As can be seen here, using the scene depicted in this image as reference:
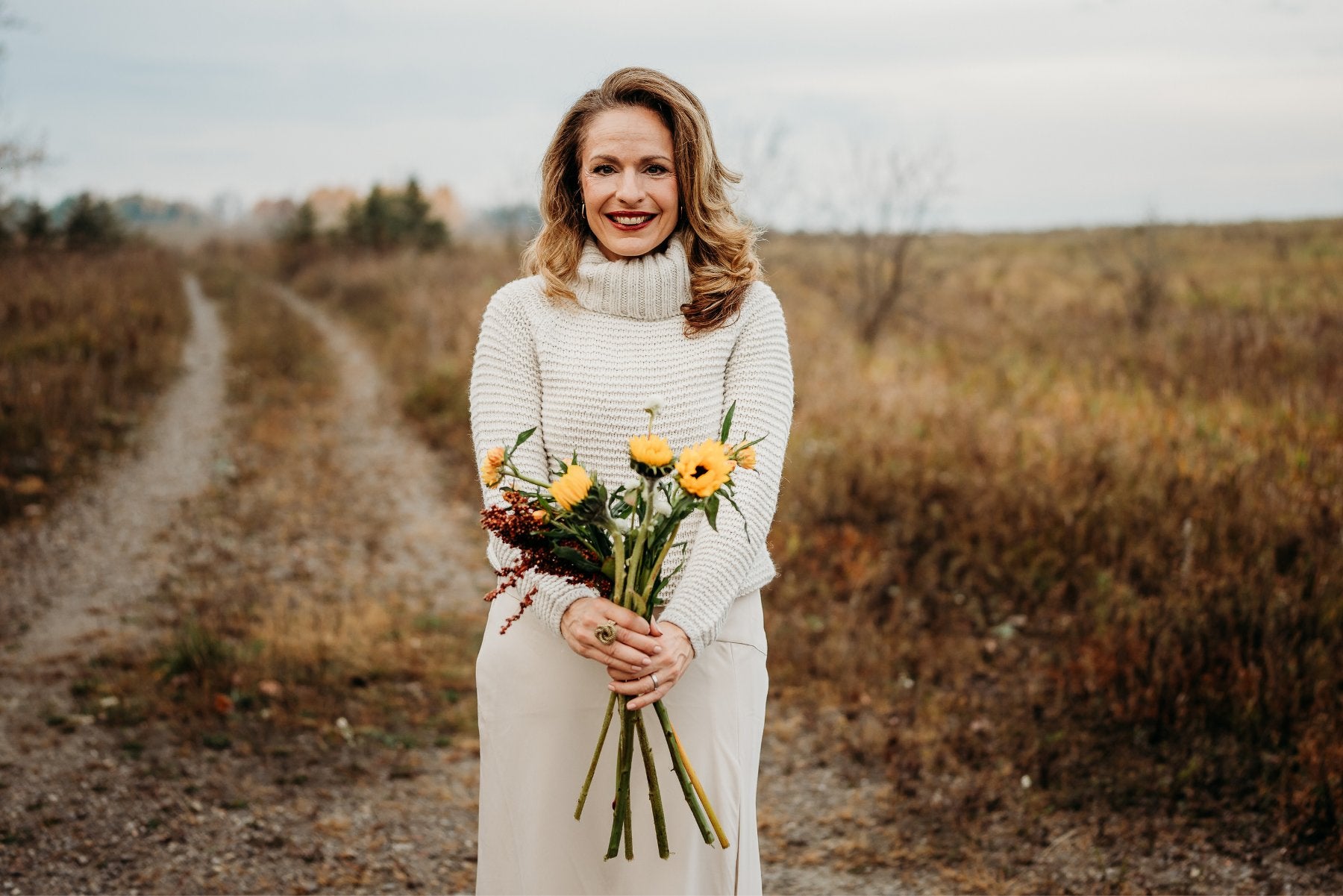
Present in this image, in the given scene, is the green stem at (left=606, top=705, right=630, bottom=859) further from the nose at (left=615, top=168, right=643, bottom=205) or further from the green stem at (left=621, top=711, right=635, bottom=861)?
the nose at (left=615, top=168, right=643, bottom=205)

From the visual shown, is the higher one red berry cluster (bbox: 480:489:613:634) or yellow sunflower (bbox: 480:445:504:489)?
yellow sunflower (bbox: 480:445:504:489)

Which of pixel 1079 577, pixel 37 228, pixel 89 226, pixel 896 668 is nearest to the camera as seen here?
pixel 896 668

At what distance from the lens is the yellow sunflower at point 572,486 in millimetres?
1669

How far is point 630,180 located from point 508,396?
0.56m

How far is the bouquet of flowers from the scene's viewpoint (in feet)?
5.48

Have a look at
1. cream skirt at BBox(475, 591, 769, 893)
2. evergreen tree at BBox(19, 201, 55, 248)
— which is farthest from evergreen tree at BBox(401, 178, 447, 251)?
cream skirt at BBox(475, 591, 769, 893)

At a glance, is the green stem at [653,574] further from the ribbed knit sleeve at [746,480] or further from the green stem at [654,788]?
the green stem at [654,788]

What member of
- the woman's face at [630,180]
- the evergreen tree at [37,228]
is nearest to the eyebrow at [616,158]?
the woman's face at [630,180]

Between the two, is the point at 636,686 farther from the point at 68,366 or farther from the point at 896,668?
the point at 68,366

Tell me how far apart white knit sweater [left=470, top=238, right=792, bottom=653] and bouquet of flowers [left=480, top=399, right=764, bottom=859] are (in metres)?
0.17

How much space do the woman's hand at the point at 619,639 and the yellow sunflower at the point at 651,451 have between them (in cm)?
32

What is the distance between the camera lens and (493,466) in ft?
5.92

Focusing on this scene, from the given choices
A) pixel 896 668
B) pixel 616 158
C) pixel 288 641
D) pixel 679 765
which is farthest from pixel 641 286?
pixel 288 641

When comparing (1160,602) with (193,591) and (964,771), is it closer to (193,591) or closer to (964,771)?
(964,771)
